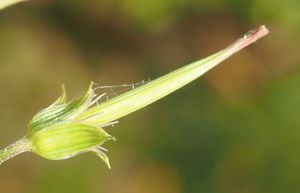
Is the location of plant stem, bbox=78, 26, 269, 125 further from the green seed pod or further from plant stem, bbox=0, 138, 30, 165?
plant stem, bbox=0, 138, 30, 165

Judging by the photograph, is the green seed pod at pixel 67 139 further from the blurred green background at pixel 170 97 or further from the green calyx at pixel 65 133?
the blurred green background at pixel 170 97

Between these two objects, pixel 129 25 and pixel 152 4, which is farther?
pixel 129 25

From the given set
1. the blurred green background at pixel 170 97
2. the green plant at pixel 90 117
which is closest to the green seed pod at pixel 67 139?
the green plant at pixel 90 117

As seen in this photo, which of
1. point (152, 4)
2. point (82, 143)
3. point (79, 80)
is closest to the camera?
point (82, 143)

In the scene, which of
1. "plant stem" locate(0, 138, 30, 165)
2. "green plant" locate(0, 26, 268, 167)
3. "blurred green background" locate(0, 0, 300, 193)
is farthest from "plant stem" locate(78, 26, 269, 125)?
"blurred green background" locate(0, 0, 300, 193)

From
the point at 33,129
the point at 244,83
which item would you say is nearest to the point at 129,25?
the point at 244,83

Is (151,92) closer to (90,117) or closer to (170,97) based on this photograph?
(90,117)

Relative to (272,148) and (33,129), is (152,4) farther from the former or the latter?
(33,129)
